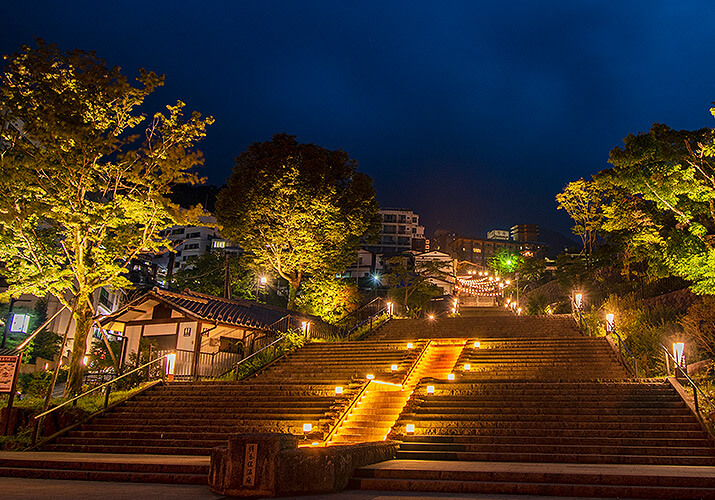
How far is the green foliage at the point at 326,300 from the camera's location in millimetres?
29203

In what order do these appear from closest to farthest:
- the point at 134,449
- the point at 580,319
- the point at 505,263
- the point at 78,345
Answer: the point at 134,449 < the point at 78,345 < the point at 580,319 < the point at 505,263

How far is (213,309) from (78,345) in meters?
7.46

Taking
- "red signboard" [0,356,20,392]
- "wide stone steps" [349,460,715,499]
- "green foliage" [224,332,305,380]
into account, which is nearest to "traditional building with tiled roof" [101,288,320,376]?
"green foliage" [224,332,305,380]

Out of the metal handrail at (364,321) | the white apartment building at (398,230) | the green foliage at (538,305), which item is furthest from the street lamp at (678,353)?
the white apartment building at (398,230)

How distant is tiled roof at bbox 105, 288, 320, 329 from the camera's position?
21438mm

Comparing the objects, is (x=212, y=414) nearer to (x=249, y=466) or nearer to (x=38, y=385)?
(x=249, y=466)

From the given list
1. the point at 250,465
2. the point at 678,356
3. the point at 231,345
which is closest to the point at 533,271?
the point at 231,345

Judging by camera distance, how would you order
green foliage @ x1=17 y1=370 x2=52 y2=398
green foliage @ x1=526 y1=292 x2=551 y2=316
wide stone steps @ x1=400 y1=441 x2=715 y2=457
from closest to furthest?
wide stone steps @ x1=400 y1=441 x2=715 y2=457 → green foliage @ x1=17 y1=370 x2=52 y2=398 → green foliage @ x1=526 y1=292 x2=551 y2=316

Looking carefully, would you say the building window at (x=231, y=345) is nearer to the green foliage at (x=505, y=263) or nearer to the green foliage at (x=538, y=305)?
the green foliage at (x=538, y=305)

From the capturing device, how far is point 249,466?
650 centimetres

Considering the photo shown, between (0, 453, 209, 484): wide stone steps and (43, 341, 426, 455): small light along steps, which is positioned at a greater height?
(43, 341, 426, 455): small light along steps

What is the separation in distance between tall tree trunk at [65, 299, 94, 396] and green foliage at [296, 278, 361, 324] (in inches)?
576

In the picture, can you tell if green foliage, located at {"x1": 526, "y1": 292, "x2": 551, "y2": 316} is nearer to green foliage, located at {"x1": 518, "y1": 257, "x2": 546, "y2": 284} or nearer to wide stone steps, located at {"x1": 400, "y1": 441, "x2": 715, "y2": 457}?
green foliage, located at {"x1": 518, "y1": 257, "x2": 546, "y2": 284}

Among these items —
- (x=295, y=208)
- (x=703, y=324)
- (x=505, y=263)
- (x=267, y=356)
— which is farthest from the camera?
(x=505, y=263)
